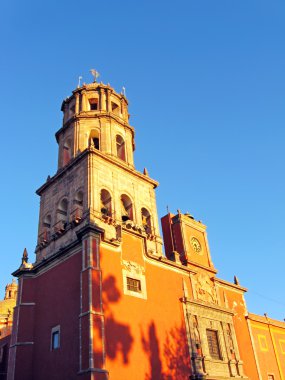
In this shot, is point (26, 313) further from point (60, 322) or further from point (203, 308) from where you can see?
point (203, 308)

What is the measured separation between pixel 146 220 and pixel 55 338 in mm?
9516

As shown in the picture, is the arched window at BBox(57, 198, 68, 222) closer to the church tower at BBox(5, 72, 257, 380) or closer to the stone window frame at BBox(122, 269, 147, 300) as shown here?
the church tower at BBox(5, 72, 257, 380)

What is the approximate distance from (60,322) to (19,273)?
4.47 meters

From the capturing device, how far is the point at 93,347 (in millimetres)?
16734

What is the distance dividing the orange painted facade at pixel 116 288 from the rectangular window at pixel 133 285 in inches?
2.9

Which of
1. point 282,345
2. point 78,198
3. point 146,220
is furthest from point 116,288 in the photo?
point 282,345

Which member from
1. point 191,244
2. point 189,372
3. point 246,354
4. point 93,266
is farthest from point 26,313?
point 246,354

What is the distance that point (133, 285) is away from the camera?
20.8m

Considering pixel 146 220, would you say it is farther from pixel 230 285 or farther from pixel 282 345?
pixel 282 345

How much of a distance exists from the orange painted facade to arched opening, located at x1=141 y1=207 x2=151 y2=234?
7cm

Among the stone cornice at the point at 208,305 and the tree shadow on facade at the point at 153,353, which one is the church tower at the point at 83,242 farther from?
the stone cornice at the point at 208,305

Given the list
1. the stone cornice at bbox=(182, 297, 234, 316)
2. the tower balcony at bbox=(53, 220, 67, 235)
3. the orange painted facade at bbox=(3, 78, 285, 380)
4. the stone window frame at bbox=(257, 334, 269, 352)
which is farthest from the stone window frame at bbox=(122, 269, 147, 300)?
the stone window frame at bbox=(257, 334, 269, 352)

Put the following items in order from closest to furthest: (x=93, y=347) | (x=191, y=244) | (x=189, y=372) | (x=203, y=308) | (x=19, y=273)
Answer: (x=93, y=347), (x=189, y=372), (x=19, y=273), (x=203, y=308), (x=191, y=244)

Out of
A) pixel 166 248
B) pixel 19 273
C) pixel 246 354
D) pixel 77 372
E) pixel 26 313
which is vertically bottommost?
pixel 77 372
